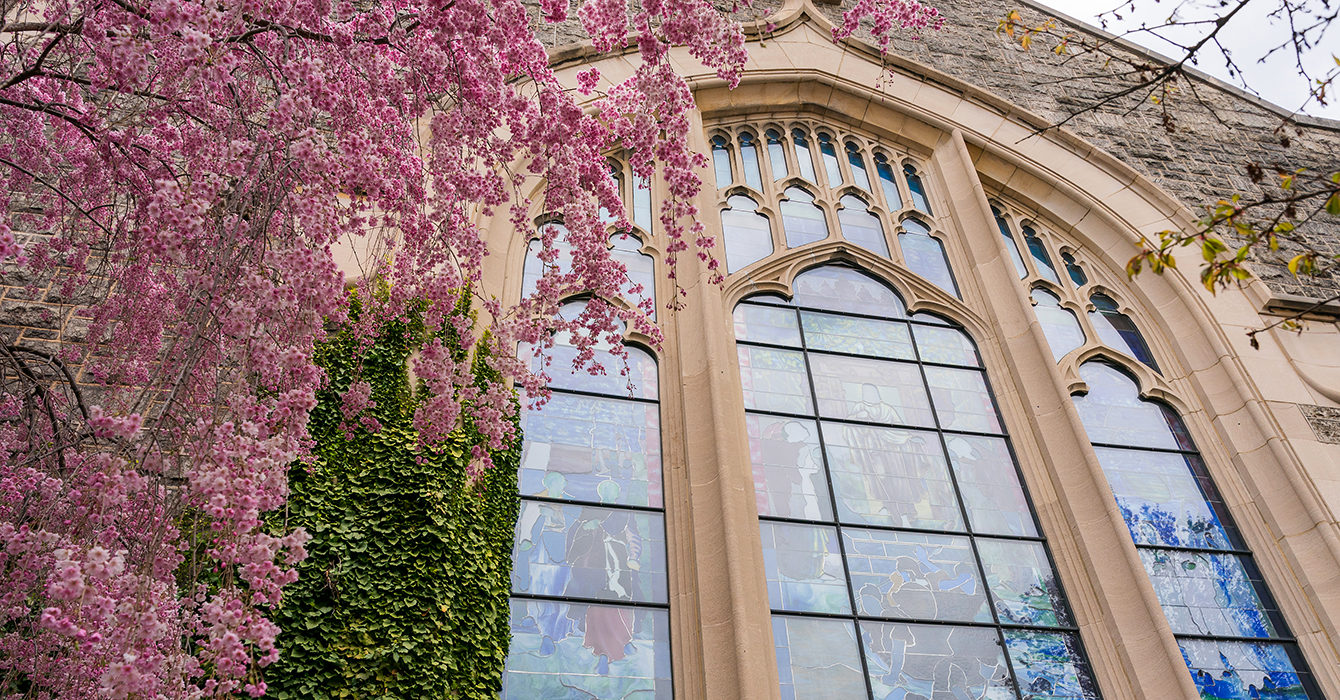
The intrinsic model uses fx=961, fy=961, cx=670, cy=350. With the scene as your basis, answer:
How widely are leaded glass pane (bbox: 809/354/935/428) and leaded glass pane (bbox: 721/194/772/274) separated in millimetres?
1050

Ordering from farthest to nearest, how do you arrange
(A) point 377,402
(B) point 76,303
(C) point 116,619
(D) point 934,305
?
(D) point 934,305 < (B) point 76,303 < (A) point 377,402 < (C) point 116,619

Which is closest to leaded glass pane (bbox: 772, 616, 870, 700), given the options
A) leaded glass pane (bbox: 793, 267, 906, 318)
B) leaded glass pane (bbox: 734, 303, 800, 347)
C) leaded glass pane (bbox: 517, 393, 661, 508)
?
leaded glass pane (bbox: 517, 393, 661, 508)

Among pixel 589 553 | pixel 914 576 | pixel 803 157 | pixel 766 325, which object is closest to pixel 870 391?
pixel 766 325

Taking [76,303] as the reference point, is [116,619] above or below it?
below

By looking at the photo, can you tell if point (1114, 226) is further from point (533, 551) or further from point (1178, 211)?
point (533, 551)

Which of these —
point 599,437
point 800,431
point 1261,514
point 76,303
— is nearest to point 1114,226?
point 1261,514

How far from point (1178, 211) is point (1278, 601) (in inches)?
146

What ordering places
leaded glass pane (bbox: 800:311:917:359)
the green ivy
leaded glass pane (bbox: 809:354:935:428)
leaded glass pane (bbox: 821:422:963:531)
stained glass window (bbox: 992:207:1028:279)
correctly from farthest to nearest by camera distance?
stained glass window (bbox: 992:207:1028:279) < leaded glass pane (bbox: 800:311:917:359) < leaded glass pane (bbox: 809:354:935:428) < leaded glass pane (bbox: 821:422:963:531) < the green ivy

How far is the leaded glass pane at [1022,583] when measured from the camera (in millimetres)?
5738

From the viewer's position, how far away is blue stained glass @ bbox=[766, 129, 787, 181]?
846 cm

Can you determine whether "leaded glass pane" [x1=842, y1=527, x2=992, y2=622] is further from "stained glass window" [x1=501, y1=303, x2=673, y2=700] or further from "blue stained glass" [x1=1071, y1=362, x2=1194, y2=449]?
"blue stained glass" [x1=1071, y1=362, x2=1194, y2=449]

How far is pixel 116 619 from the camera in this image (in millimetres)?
2701

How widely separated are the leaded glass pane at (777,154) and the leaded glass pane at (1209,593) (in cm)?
417

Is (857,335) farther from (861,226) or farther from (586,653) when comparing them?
(586,653)
